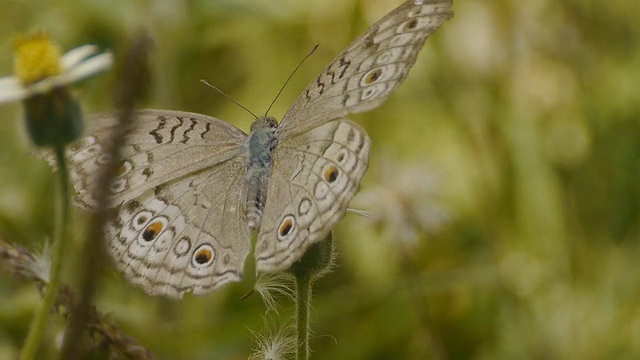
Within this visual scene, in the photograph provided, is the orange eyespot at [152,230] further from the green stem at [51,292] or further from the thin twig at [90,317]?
the green stem at [51,292]

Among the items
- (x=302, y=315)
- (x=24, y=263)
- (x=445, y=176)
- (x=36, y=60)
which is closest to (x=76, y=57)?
(x=36, y=60)

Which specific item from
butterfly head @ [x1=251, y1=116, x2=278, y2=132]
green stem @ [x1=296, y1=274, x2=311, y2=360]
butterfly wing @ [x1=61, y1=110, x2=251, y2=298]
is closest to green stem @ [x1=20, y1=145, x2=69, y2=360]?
green stem @ [x1=296, y1=274, x2=311, y2=360]

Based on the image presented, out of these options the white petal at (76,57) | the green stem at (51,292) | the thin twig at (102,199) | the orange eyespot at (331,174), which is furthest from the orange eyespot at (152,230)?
the thin twig at (102,199)

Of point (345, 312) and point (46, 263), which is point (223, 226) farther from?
point (345, 312)

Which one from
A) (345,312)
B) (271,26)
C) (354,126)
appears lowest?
(345,312)

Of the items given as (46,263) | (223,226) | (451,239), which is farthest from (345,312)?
(46,263)

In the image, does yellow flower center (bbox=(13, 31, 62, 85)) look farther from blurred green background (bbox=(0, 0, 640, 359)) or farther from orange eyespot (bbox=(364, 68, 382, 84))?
blurred green background (bbox=(0, 0, 640, 359))

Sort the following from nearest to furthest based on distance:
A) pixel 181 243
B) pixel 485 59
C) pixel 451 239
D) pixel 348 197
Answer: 1. pixel 348 197
2. pixel 181 243
3. pixel 451 239
4. pixel 485 59

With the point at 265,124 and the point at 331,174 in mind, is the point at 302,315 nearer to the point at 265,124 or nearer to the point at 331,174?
the point at 331,174
